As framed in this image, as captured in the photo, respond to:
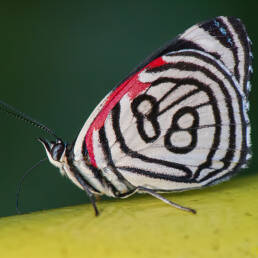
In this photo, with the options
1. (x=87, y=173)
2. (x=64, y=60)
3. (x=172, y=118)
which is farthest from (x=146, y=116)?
(x=64, y=60)

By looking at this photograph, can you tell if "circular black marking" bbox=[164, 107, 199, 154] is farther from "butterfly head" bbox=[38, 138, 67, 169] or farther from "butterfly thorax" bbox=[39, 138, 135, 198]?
"butterfly head" bbox=[38, 138, 67, 169]

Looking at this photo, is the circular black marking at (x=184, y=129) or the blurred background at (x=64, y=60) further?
the blurred background at (x=64, y=60)

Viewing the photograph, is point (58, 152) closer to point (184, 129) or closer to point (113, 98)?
point (113, 98)

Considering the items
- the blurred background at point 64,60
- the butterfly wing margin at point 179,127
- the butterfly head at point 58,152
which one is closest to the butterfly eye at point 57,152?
the butterfly head at point 58,152

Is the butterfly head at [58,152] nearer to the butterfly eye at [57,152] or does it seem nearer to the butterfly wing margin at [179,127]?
the butterfly eye at [57,152]

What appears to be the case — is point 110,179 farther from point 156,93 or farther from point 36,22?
point 36,22

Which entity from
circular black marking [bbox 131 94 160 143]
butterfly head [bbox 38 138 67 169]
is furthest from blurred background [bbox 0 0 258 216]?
circular black marking [bbox 131 94 160 143]

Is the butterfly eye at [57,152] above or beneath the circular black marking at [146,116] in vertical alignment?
above
